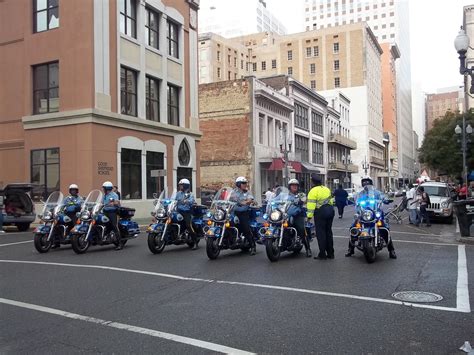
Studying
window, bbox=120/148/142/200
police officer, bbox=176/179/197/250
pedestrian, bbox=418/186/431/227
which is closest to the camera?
police officer, bbox=176/179/197/250

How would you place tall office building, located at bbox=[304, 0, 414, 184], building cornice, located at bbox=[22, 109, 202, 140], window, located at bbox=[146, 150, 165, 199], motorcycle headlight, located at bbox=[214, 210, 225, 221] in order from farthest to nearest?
tall office building, located at bbox=[304, 0, 414, 184]
window, located at bbox=[146, 150, 165, 199]
building cornice, located at bbox=[22, 109, 202, 140]
motorcycle headlight, located at bbox=[214, 210, 225, 221]

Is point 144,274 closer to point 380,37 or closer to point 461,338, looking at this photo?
point 461,338

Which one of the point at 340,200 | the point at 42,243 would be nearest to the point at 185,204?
the point at 42,243

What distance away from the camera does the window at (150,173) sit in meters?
27.9

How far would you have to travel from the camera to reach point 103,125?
24.3 m

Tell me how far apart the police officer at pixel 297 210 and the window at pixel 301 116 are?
39720 mm

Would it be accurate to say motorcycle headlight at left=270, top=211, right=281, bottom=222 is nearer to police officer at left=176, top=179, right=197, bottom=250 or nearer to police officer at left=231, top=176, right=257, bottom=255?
police officer at left=231, top=176, right=257, bottom=255

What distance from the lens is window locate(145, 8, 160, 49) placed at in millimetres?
28625

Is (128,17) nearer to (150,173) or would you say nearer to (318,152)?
(150,173)

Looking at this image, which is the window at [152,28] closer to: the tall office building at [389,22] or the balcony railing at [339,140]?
the balcony railing at [339,140]

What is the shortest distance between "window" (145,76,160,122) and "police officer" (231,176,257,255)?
58.2ft

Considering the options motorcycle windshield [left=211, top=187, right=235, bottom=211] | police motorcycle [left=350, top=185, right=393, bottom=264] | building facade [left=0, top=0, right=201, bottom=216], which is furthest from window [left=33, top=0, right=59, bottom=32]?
police motorcycle [left=350, top=185, right=393, bottom=264]

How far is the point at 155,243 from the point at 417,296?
667 centimetres

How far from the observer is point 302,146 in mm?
52219
